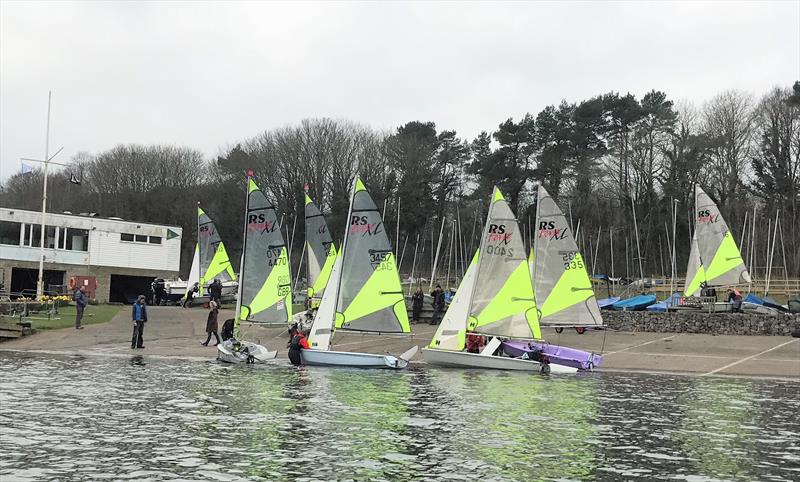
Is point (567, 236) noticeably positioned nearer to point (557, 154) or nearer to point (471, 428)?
point (471, 428)

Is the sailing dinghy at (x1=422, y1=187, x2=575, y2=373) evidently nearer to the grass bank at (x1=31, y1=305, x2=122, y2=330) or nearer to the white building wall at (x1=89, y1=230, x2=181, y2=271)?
the grass bank at (x1=31, y1=305, x2=122, y2=330)

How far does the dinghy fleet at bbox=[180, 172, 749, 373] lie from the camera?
2669 cm

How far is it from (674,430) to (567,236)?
1637 centimetres

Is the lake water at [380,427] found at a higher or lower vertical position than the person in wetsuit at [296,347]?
lower

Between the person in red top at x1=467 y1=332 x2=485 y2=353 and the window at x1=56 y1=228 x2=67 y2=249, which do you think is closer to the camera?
the person in red top at x1=467 y1=332 x2=485 y2=353

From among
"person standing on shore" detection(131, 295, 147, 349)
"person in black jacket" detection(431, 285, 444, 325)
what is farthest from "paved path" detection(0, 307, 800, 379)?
"person in black jacket" detection(431, 285, 444, 325)

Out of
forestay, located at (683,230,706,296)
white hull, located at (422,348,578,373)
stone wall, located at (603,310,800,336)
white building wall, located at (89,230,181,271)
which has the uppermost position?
white building wall, located at (89,230,181,271)

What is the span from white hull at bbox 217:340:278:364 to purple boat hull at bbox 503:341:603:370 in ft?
27.8

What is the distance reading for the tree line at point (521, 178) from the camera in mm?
69625

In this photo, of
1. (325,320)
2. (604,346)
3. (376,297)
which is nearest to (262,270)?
(325,320)

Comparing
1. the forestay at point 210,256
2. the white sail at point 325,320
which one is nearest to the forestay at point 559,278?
the white sail at point 325,320

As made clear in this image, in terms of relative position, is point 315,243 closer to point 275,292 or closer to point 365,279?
point 275,292

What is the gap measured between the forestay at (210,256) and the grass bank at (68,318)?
20.8ft

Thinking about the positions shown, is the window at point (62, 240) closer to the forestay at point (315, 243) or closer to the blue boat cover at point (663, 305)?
the forestay at point (315, 243)
